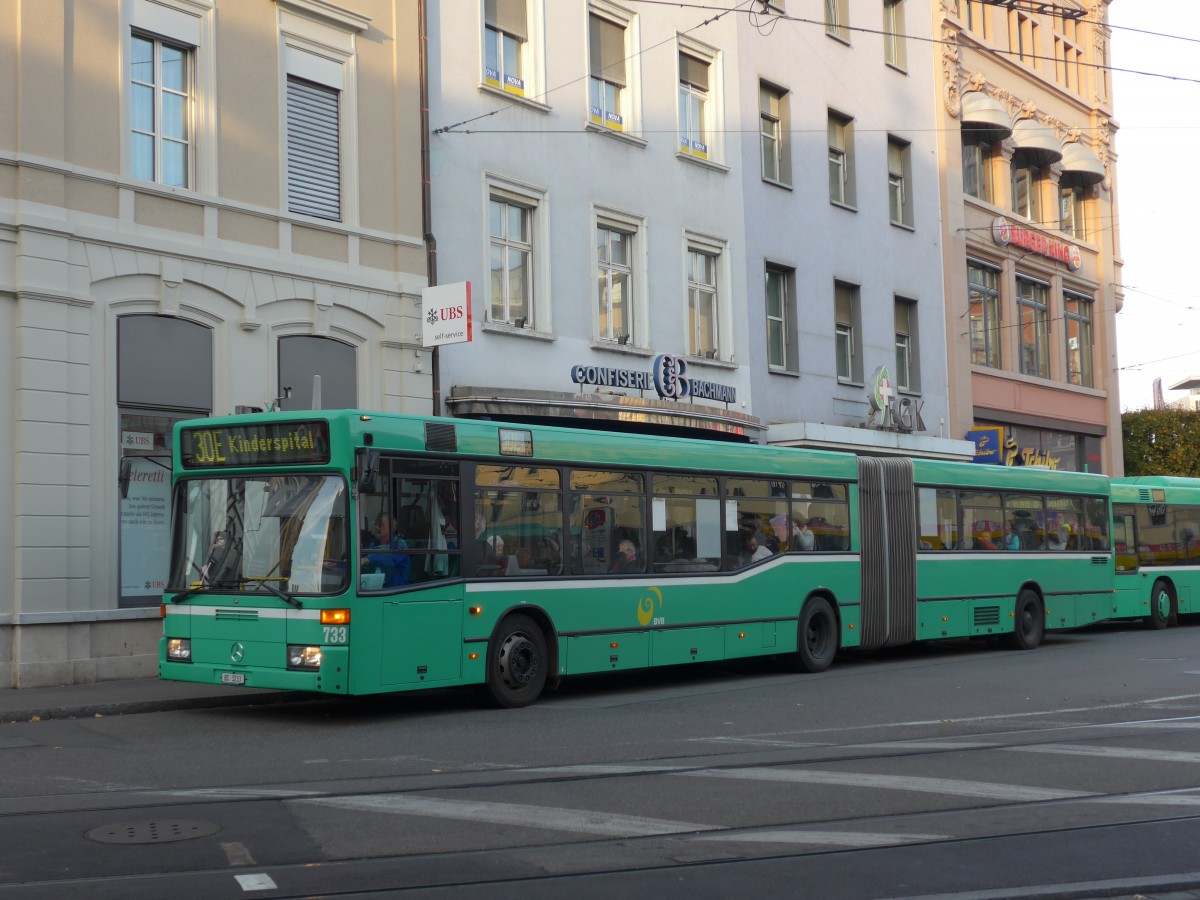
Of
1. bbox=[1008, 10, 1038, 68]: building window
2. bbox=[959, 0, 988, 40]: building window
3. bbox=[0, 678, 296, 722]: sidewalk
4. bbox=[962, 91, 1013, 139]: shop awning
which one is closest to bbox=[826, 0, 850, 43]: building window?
bbox=[962, 91, 1013, 139]: shop awning

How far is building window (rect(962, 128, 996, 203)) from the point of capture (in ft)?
117

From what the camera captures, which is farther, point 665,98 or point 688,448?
point 665,98

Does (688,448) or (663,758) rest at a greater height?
(688,448)

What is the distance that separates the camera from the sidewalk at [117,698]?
44.6 ft

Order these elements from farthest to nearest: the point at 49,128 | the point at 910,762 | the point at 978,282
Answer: the point at 978,282 < the point at 49,128 < the point at 910,762

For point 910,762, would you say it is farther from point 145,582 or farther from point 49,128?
point 49,128

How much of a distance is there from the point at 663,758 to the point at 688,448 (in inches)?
250

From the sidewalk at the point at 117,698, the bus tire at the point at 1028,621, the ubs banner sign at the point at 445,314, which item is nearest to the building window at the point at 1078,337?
the bus tire at the point at 1028,621

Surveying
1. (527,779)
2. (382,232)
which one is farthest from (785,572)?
(527,779)

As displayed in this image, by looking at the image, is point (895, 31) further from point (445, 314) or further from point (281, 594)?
point (281, 594)

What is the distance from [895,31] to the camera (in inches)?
1312

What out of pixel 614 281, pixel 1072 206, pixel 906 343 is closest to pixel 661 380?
pixel 614 281

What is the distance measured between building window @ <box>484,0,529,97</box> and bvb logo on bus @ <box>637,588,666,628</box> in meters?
9.82

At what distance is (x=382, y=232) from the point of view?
2031cm
